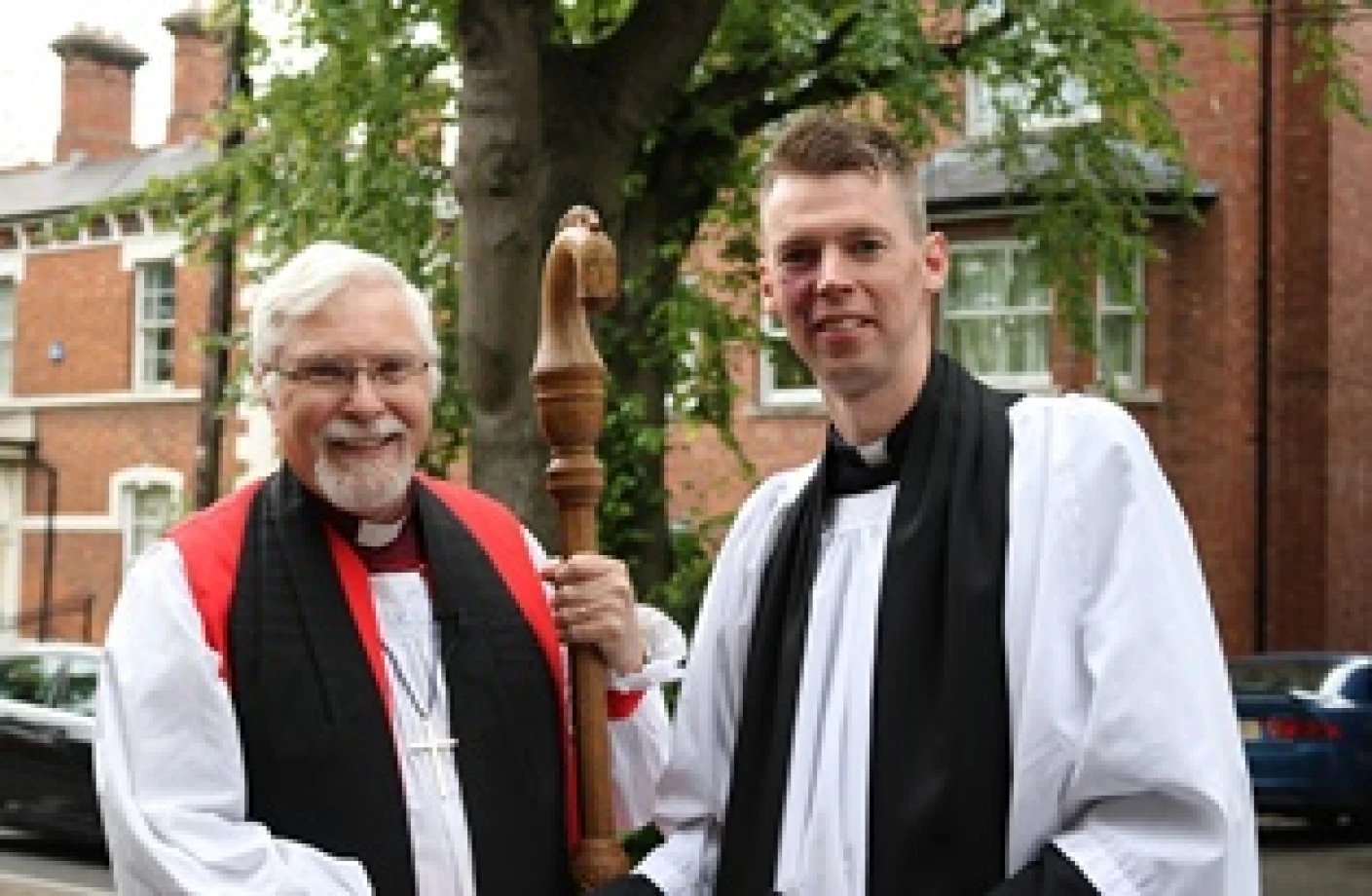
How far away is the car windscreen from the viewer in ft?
45.6

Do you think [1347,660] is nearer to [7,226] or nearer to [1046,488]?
[1046,488]

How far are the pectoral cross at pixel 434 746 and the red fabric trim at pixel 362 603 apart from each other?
7 centimetres

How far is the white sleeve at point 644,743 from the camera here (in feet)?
11.1

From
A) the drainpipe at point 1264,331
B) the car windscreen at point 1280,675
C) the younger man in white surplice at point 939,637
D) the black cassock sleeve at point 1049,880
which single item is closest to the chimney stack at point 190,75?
the drainpipe at point 1264,331

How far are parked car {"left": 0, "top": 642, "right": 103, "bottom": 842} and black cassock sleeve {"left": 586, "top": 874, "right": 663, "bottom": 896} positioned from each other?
34.3 feet

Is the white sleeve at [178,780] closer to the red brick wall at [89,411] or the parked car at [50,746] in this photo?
the parked car at [50,746]

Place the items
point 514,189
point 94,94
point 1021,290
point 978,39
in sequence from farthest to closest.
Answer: point 94,94 → point 1021,290 → point 978,39 → point 514,189

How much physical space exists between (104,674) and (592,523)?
0.87 meters

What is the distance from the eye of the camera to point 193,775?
286cm

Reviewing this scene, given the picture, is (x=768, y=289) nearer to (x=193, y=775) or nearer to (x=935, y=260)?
(x=935, y=260)

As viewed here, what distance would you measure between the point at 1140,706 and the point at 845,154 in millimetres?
930

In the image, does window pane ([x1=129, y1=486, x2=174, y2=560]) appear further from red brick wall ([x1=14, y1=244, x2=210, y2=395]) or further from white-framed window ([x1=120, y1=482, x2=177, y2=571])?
red brick wall ([x1=14, y1=244, x2=210, y2=395])

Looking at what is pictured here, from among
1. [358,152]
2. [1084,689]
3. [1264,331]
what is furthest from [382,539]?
[1264,331]

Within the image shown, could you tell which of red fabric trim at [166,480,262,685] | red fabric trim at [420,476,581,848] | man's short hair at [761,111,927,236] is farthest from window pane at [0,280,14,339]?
man's short hair at [761,111,927,236]
